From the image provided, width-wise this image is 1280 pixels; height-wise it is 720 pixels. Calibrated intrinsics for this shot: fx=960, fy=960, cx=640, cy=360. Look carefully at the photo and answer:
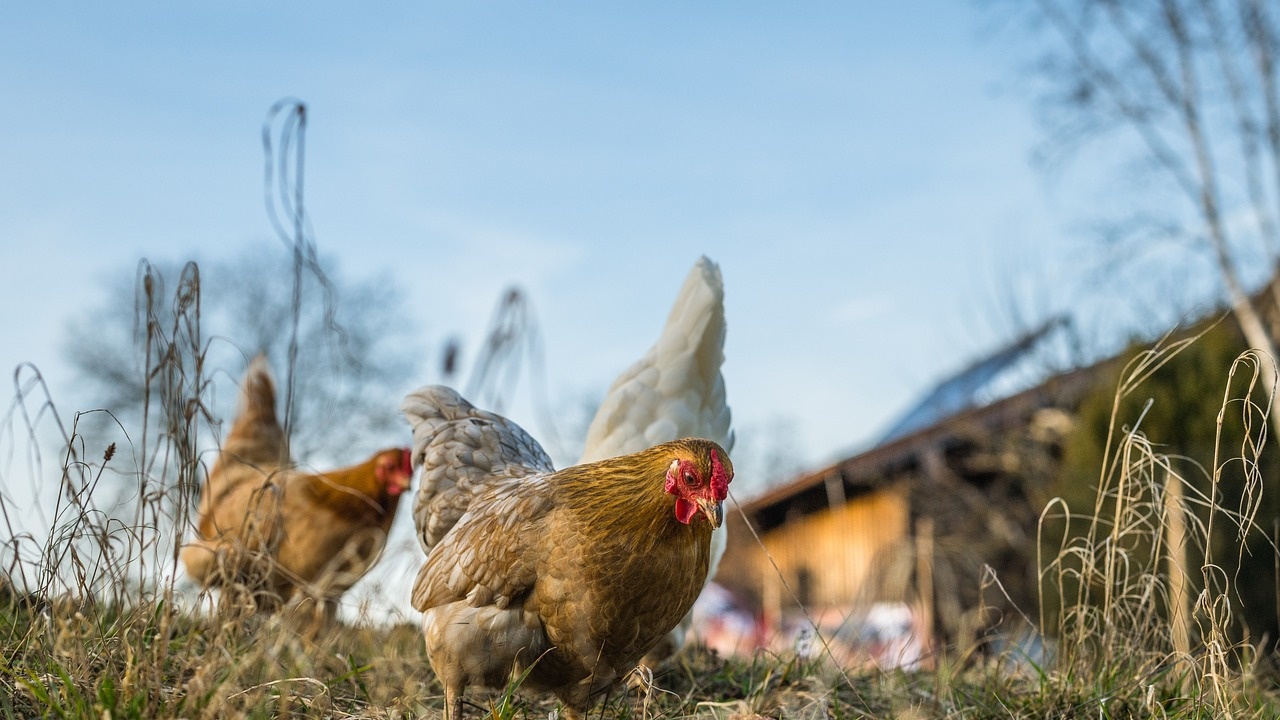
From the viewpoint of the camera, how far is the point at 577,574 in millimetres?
2506

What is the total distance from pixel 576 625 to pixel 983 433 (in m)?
10.4

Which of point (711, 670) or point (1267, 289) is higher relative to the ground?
point (1267, 289)

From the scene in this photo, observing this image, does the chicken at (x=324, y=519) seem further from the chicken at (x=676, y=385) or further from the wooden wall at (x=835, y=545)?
the wooden wall at (x=835, y=545)

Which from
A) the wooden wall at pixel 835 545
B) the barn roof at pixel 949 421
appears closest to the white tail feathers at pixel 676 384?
the barn roof at pixel 949 421

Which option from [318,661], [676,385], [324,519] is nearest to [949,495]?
[676,385]

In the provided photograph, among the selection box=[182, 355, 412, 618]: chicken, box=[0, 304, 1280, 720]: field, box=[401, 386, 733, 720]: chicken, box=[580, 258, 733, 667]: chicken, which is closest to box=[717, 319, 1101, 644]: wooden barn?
box=[182, 355, 412, 618]: chicken

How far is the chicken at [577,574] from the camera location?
247 cm

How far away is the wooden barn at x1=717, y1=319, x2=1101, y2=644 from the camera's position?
11438mm

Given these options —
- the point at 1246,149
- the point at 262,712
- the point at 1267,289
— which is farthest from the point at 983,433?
the point at 262,712

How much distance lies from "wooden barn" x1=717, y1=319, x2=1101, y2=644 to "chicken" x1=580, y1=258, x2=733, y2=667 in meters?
6.01

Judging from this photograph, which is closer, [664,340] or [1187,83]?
[664,340]

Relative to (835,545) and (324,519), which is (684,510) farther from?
(835,545)

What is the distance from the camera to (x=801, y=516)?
15.8 meters

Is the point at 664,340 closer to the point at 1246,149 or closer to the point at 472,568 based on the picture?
the point at 472,568
